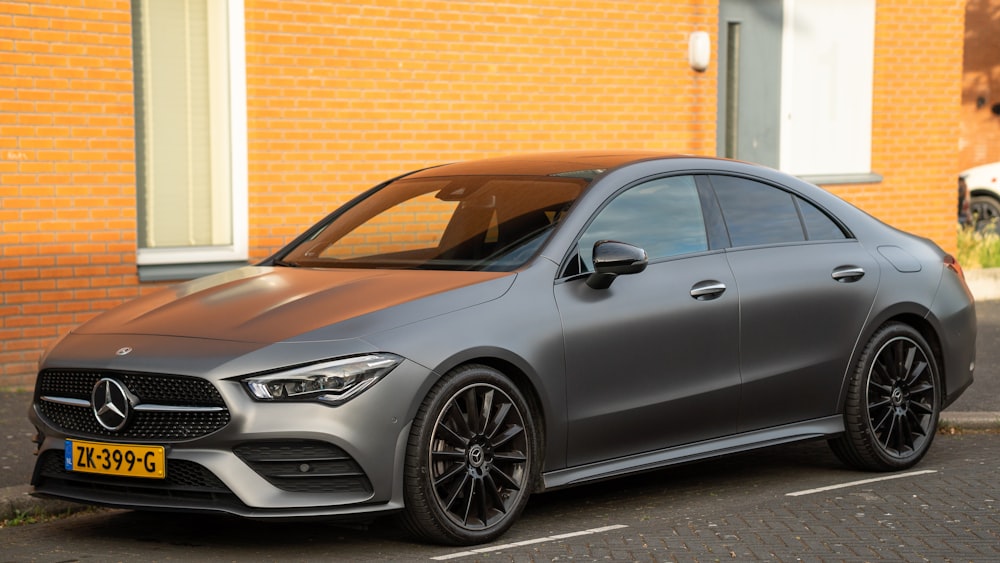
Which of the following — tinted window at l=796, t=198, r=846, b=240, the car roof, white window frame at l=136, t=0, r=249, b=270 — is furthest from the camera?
white window frame at l=136, t=0, r=249, b=270

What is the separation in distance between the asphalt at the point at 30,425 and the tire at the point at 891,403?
4.73 feet

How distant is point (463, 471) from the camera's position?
20.0ft

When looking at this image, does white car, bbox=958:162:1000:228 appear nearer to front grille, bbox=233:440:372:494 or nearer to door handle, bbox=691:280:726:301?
door handle, bbox=691:280:726:301

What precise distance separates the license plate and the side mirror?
197 cm

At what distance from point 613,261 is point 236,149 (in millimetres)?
5892

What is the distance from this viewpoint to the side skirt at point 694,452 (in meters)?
6.59

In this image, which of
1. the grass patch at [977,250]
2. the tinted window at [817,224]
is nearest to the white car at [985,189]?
the grass patch at [977,250]

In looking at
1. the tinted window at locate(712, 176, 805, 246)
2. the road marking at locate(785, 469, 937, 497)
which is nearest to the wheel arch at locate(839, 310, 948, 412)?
the road marking at locate(785, 469, 937, 497)

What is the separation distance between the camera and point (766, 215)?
25.2 ft

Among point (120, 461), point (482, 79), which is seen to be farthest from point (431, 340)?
point (482, 79)

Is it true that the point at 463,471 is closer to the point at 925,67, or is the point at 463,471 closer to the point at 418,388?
the point at 418,388

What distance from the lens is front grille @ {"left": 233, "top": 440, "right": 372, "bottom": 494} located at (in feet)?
19.0

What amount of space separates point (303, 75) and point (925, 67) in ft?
25.2

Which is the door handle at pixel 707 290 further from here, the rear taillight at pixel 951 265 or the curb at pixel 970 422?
the curb at pixel 970 422
